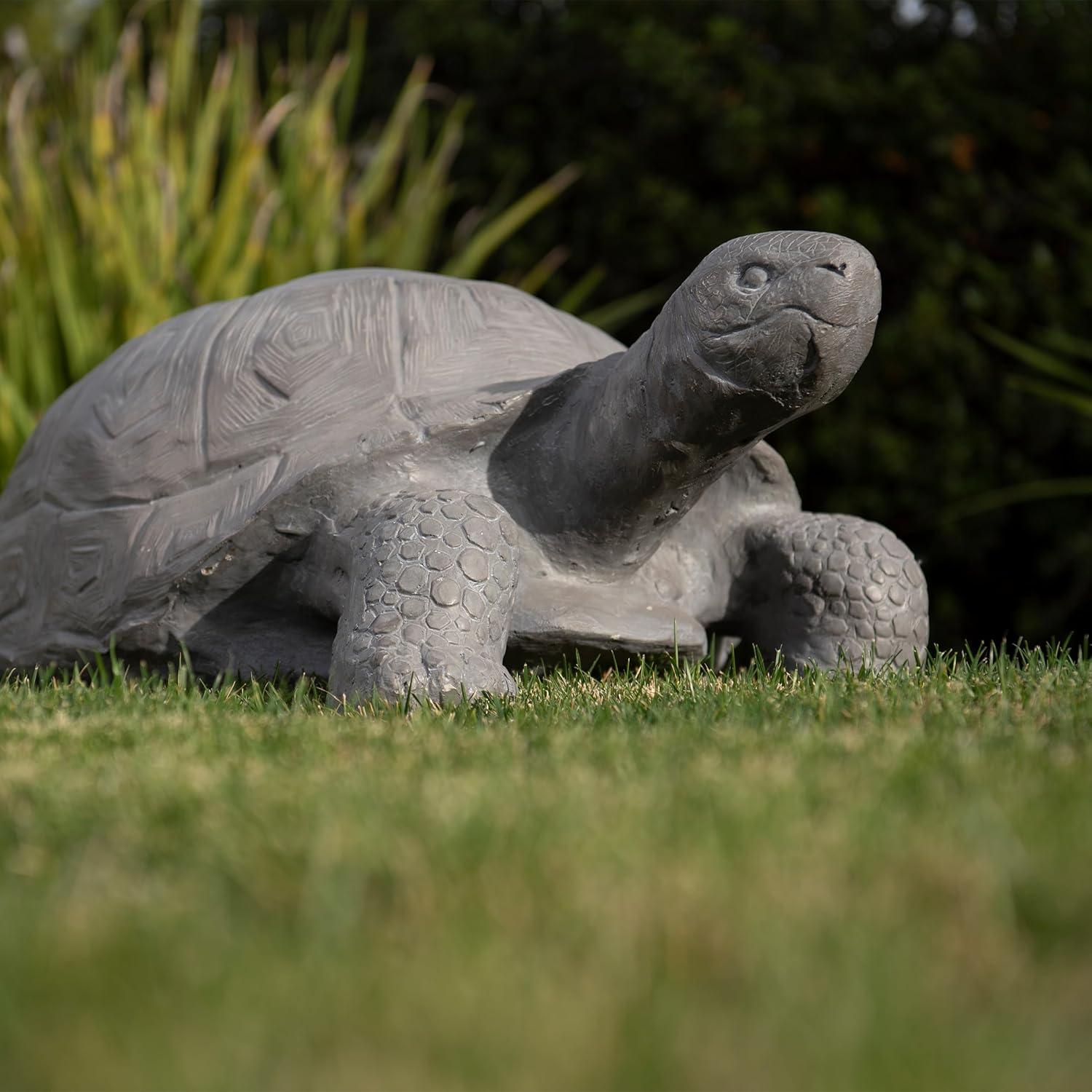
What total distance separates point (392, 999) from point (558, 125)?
609cm

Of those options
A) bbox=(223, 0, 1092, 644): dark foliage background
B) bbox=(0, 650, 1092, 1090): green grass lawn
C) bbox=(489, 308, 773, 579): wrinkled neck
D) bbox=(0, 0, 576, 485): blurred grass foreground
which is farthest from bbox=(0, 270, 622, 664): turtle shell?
bbox=(223, 0, 1092, 644): dark foliage background

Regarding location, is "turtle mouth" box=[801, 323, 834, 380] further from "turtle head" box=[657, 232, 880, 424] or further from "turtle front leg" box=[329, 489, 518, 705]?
"turtle front leg" box=[329, 489, 518, 705]

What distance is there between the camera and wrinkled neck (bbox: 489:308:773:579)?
2756mm

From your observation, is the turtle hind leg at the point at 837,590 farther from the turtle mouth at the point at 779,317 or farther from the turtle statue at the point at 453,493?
the turtle mouth at the point at 779,317

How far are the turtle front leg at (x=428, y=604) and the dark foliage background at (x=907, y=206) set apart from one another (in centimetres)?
294

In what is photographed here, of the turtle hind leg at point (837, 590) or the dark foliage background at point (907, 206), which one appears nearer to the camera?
the turtle hind leg at point (837, 590)

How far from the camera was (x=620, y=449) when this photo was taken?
293 cm

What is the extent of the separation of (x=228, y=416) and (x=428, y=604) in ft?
2.64

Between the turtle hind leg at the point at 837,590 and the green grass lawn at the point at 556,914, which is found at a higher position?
the green grass lawn at the point at 556,914

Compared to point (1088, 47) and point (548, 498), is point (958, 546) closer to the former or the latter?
point (1088, 47)

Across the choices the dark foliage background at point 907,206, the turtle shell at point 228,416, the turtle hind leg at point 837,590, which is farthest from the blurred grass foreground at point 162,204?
the turtle hind leg at point 837,590

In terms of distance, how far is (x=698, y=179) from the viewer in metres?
6.38

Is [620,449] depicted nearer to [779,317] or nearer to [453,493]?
[453,493]

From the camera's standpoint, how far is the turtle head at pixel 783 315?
8.42ft
